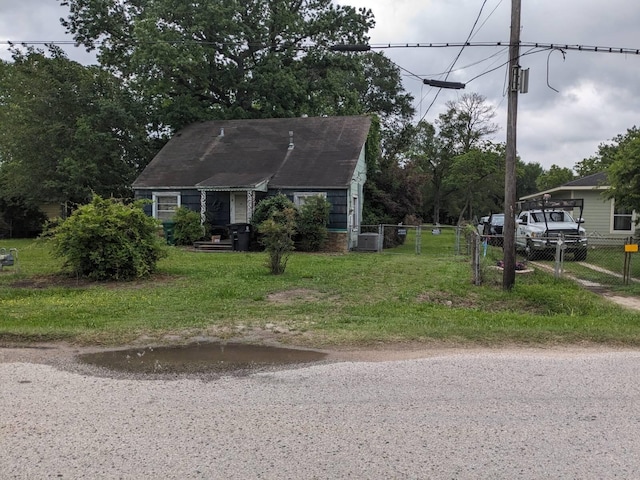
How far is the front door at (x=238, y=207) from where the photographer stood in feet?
72.4

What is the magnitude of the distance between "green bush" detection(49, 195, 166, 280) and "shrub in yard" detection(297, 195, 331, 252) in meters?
8.50

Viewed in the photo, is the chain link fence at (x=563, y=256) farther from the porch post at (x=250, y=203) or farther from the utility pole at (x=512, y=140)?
the porch post at (x=250, y=203)

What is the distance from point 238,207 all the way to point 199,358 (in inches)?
654

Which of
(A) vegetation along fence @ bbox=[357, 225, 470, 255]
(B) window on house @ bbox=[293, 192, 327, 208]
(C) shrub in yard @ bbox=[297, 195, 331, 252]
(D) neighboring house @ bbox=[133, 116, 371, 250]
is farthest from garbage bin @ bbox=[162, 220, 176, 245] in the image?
(A) vegetation along fence @ bbox=[357, 225, 470, 255]

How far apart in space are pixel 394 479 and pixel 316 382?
1908mm

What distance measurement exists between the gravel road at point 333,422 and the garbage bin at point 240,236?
14.2 meters

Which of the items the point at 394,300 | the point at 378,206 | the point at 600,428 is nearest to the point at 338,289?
the point at 394,300

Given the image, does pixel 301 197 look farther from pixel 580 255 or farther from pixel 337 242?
pixel 580 255

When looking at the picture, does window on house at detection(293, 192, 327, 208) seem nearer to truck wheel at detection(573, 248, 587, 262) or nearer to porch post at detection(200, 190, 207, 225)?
porch post at detection(200, 190, 207, 225)

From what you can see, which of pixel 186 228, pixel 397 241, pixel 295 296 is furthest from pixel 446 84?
pixel 397 241

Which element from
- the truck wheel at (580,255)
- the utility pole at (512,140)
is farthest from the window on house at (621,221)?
the utility pole at (512,140)

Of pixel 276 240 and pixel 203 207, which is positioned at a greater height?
pixel 203 207

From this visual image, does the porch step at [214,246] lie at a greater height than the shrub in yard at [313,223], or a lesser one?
lesser

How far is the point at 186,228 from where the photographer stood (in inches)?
826
